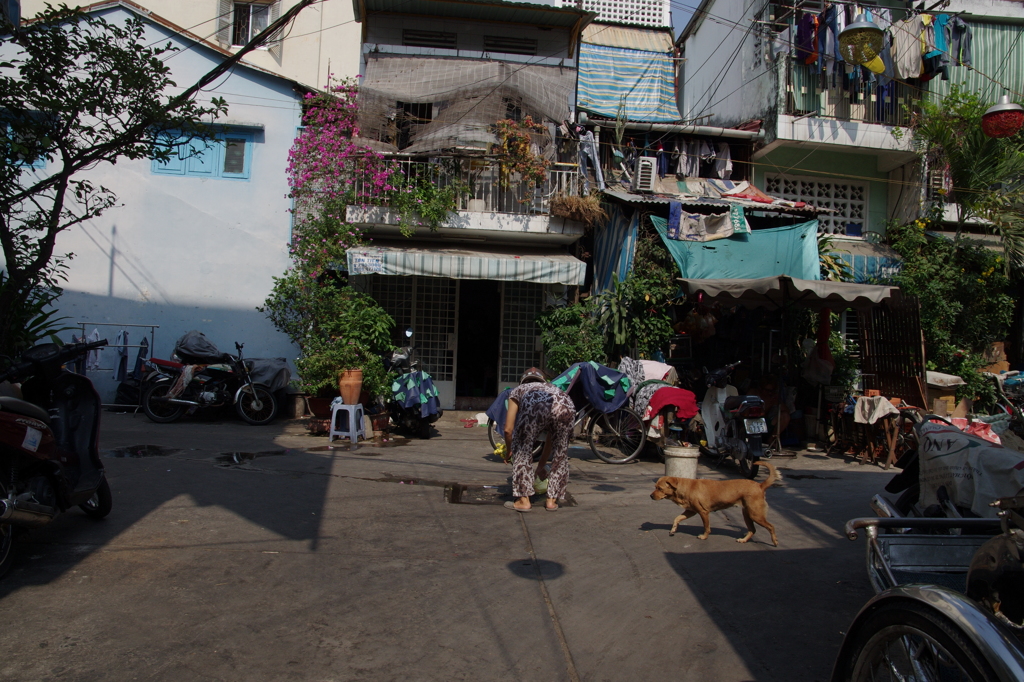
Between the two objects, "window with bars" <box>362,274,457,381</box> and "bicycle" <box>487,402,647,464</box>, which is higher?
"window with bars" <box>362,274,457,381</box>

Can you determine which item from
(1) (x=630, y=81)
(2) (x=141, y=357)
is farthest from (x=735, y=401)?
(2) (x=141, y=357)

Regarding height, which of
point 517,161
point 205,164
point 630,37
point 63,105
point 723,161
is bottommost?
point 63,105

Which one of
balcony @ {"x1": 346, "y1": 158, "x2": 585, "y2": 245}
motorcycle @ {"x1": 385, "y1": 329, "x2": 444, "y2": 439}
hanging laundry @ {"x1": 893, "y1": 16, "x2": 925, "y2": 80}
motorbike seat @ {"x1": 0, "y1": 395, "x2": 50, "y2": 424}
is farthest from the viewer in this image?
hanging laundry @ {"x1": 893, "y1": 16, "x2": 925, "y2": 80}

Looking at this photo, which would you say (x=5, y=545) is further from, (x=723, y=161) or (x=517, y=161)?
(x=723, y=161)

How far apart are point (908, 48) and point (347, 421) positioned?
1197 cm

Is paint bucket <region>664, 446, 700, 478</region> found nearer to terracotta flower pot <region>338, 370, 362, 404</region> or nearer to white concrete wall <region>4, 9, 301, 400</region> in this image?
terracotta flower pot <region>338, 370, 362, 404</region>

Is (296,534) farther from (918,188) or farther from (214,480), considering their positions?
(918,188)

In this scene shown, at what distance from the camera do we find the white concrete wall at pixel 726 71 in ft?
43.5

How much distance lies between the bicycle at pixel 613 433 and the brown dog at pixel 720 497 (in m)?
3.16

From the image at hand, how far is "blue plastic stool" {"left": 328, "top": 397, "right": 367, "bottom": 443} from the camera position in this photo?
9.12 metres

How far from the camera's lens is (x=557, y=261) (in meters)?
11.4

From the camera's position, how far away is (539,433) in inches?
233

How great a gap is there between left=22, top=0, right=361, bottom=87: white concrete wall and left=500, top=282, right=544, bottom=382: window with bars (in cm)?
610

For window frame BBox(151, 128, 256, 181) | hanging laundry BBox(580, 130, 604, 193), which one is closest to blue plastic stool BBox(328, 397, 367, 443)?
window frame BBox(151, 128, 256, 181)
